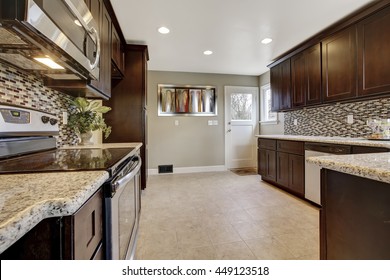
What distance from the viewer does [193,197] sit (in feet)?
9.37

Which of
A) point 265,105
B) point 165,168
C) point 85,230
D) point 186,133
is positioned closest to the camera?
point 85,230

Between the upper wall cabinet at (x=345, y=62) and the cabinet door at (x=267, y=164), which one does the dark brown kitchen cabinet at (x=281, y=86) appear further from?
the cabinet door at (x=267, y=164)

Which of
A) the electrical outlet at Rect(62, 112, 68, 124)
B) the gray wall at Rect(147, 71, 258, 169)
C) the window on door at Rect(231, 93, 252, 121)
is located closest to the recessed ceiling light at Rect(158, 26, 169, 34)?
the electrical outlet at Rect(62, 112, 68, 124)

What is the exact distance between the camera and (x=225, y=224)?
203 centimetres

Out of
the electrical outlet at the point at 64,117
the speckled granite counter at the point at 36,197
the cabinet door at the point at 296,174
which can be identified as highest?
the electrical outlet at the point at 64,117

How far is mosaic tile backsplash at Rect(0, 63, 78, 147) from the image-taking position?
106cm

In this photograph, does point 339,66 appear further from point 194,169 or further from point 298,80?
point 194,169

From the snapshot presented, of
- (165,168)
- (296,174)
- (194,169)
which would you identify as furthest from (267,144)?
(165,168)

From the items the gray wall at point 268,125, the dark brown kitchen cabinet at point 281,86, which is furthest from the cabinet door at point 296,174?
the gray wall at point 268,125

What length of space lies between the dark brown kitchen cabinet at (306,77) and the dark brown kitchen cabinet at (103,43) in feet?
8.95

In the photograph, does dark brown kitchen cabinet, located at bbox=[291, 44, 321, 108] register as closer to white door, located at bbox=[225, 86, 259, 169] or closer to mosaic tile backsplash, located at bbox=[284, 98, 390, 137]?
mosaic tile backsplash, located at bbox=[284, 98, 390, 137]

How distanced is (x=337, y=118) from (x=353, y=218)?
2.58 m

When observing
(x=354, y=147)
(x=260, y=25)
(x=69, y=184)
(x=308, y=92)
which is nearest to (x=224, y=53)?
(x=260, y=25)

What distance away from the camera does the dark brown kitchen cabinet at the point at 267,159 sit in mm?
3283
